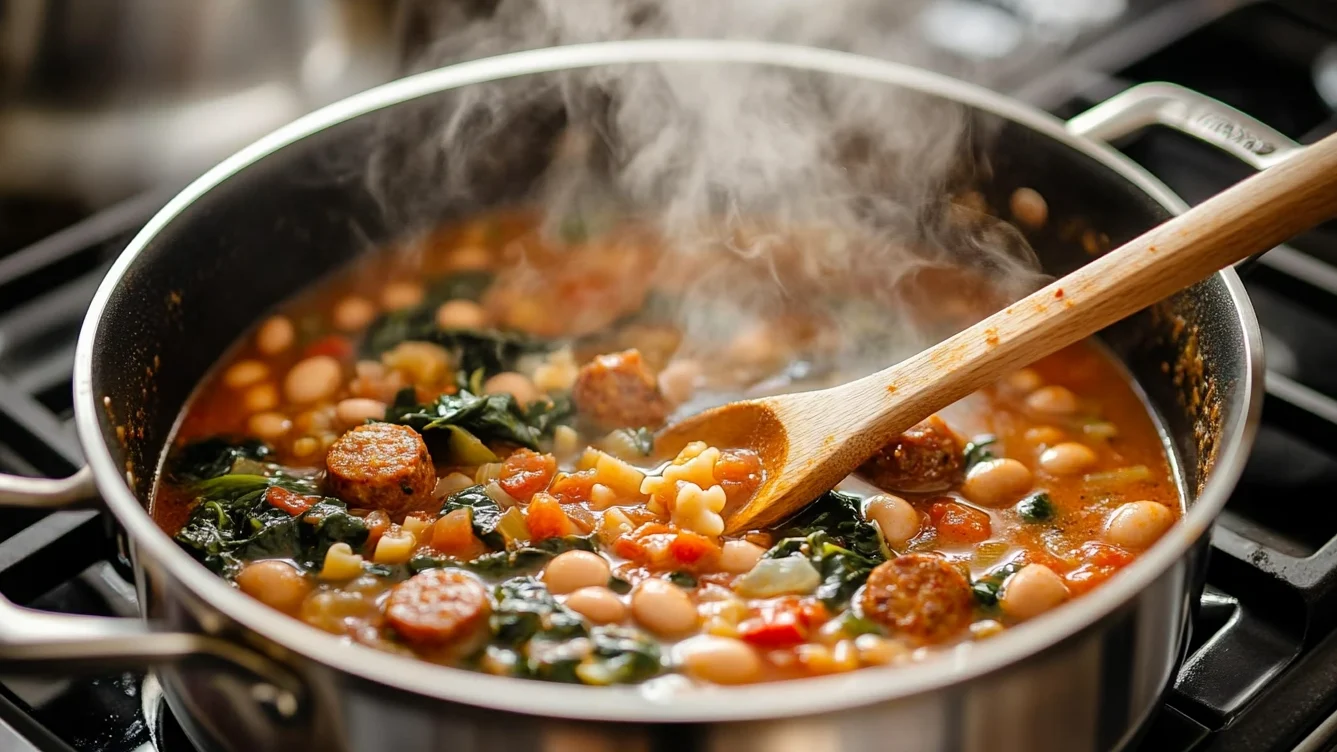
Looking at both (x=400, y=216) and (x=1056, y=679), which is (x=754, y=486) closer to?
(x=1056, y=679)

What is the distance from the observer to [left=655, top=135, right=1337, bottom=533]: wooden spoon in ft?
6.68

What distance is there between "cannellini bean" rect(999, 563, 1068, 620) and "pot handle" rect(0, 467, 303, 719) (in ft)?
3.85

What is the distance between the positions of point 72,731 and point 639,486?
3.44 ft

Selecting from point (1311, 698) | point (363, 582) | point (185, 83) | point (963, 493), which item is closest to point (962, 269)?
point (963, 493)

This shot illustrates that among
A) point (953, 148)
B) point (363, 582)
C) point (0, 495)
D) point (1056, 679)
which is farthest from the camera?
point (953, 148)

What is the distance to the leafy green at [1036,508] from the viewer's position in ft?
8.01

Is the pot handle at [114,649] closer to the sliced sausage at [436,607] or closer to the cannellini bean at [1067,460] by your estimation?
the sliced sausage at [436,607]

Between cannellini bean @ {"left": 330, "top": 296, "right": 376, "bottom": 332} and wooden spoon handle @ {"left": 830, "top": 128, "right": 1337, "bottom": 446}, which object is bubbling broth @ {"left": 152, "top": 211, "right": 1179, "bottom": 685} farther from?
wooden spoon handle @ {"left": 830, "top": 128, "right": 1337, "bottom": 446}

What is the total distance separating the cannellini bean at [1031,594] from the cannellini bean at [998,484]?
31cm

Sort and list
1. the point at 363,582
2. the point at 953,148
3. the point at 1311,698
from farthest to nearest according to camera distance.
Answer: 1. the point at 953,148
2. the point at 363,582
3. the point at 1311,698

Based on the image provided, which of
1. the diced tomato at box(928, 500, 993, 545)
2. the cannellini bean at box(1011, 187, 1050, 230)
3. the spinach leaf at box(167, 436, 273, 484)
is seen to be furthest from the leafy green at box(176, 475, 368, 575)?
the cannellini bean at box(1011, 187, 1050, 230)

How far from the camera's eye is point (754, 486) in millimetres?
2463

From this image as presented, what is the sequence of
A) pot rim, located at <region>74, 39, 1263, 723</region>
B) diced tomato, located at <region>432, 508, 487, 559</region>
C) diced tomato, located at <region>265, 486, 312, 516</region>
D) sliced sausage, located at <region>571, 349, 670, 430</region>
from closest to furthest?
pot rim, located at <region>74, 39, 1263, 723</region> → diced tomato, located at <region>432, 508, 487, 559</region> → diced tomato, located at <region>265, 486, 312, 516</region> → sliced sausage, located at <region>571, 349, 670, 430</region>

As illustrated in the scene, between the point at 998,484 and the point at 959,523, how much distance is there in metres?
0.14
